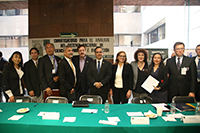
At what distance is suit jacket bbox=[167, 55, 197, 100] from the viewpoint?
3062 mm

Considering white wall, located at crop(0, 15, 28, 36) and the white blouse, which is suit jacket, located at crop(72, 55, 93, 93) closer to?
the white blouse

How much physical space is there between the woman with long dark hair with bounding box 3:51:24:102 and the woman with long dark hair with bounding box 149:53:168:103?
2940 millimetres

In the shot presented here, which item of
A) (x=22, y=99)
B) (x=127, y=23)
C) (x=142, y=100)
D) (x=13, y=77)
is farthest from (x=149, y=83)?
(x=13, y=77)

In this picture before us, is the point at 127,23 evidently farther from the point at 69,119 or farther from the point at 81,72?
the point at 69,119

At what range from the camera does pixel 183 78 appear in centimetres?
309

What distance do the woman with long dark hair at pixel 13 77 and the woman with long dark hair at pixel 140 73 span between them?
260 cm

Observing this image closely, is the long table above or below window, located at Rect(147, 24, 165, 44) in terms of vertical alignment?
below

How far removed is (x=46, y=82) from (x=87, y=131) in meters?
2.14

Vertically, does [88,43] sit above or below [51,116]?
above

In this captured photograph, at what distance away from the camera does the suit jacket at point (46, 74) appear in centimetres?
334

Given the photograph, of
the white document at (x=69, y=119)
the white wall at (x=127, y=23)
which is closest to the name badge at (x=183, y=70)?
the white wall at (x=127, y=23)

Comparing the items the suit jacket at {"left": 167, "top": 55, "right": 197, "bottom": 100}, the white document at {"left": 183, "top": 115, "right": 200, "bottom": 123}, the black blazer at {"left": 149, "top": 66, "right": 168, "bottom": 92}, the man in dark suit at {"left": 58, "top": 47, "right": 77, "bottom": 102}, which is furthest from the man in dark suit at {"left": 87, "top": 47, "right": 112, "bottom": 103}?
the white document at {"left": 183, "top": 115, "right": 200, "bottom": 123}

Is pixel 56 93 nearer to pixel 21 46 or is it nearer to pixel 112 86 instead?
pixel 112 86

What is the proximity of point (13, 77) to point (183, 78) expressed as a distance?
12.2 feet
